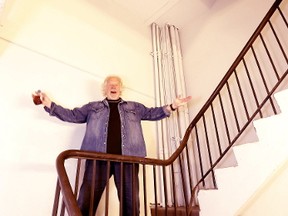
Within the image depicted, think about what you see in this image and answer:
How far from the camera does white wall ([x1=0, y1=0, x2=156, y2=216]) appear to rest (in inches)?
75.9

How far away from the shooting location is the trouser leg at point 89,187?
1717 mm

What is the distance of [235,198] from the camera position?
1.79 m

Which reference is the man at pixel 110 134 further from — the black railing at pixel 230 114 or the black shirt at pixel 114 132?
the black railing at pixel 230 114

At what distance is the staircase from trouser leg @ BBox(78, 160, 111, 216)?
909 millimetres

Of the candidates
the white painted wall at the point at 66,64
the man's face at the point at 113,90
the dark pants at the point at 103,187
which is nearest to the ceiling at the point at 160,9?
the white painted wall at the point at 66,64

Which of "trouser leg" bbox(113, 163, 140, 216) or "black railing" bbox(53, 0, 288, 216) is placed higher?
"black railing" bbox(53, 0, 288, 216)

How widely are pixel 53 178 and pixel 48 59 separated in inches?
47.3

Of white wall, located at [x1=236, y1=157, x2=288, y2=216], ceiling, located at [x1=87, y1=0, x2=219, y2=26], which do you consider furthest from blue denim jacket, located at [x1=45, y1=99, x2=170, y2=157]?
ceiling, located at [x1=87, y1=0, x2=219, y2=26]

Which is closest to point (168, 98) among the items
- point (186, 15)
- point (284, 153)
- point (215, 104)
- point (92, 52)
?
point (215, 104)

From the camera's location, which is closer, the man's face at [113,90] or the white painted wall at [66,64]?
the white painted wall at [66,64]

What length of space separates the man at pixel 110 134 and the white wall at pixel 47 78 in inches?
13.0

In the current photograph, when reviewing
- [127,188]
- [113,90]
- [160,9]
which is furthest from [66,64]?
[160,9]

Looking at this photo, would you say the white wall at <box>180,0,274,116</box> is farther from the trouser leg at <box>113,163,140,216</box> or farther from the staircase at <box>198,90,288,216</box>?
the trouser leg at <box>113,163,140,216</box>

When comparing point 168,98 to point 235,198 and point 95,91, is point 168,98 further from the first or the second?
point 235,198
